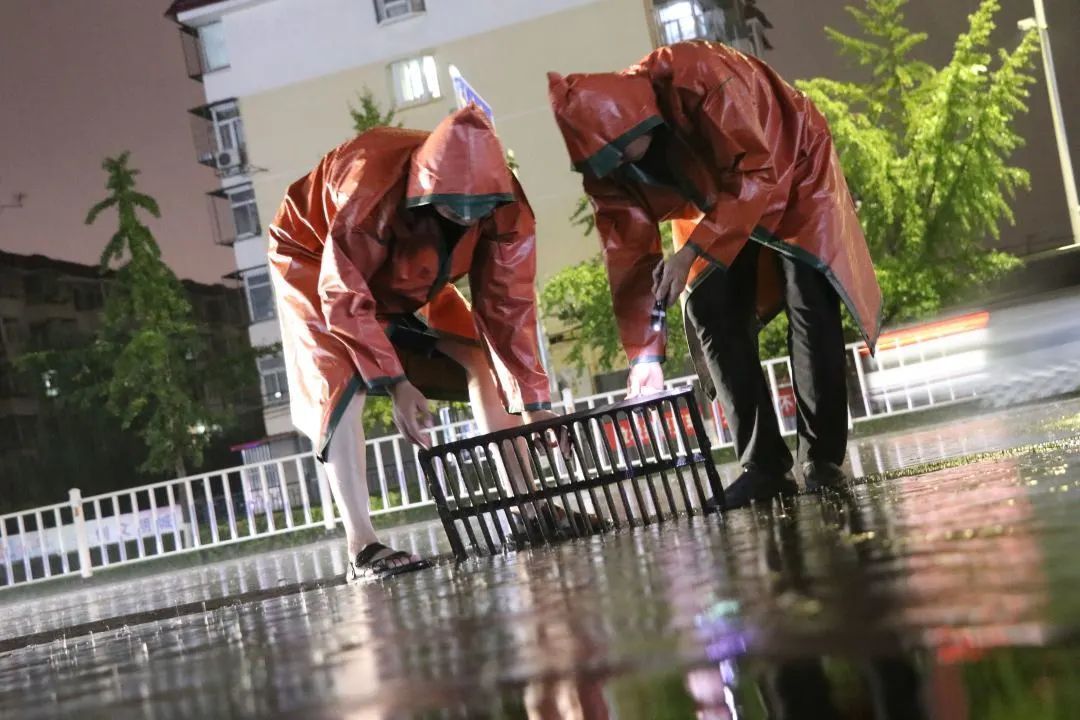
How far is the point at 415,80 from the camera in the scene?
22.4 meters

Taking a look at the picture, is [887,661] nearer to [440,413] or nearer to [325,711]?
[325,711]

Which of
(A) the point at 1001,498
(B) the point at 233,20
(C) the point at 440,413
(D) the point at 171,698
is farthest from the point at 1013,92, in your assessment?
(B) the point at 233,20

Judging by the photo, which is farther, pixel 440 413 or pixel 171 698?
pixel 440 413

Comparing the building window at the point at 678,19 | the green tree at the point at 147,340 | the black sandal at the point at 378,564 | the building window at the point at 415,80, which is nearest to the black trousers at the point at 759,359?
the black sandal at the point at 378,564

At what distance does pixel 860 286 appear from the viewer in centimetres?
320

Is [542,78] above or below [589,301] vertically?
above

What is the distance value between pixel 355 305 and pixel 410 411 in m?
0.33

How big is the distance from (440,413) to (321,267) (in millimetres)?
13023

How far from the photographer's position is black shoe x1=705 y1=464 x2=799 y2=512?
10.6 ft

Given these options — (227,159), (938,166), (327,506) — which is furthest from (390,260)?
(227,159)

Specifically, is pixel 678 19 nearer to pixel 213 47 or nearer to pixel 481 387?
pixel 213 47

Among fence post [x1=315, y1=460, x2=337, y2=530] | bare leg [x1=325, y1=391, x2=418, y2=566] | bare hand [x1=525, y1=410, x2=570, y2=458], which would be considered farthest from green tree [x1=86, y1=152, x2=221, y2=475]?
bare hand [x1=525, y1=410, x2=570, y2=458]

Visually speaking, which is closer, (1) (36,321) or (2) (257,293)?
(2) (257,293)

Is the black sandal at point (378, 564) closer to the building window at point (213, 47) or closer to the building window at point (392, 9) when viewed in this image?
the building window at point (392, 9)
